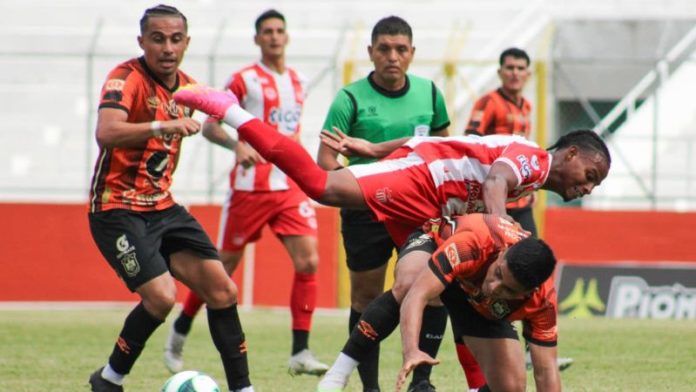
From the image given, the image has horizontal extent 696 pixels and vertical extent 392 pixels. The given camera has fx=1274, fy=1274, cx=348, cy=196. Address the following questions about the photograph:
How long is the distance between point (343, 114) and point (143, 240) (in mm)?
1733

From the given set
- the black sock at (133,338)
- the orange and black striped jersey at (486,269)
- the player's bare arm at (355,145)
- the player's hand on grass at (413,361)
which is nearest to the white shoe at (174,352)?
the black sock at (133,338)

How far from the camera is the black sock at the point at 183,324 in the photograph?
386 inches

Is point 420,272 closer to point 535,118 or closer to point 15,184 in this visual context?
point 535,118

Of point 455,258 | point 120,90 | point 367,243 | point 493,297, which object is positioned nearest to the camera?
point 455,258

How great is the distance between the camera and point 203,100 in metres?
7.31

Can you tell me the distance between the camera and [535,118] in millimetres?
17062

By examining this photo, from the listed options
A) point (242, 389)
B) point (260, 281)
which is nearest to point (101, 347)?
point (242, 389)

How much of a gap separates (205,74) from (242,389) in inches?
530

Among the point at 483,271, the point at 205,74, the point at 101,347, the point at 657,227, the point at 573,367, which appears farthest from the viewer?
the point at 205,74

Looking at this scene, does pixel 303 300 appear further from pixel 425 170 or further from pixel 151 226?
pixel 425 170

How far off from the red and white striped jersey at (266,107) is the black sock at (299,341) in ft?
Answer: 4.38

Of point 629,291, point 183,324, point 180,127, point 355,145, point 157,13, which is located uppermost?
point 157,13

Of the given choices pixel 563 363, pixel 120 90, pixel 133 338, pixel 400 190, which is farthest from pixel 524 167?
pixel 563 363

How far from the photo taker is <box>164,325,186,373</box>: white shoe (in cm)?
966
